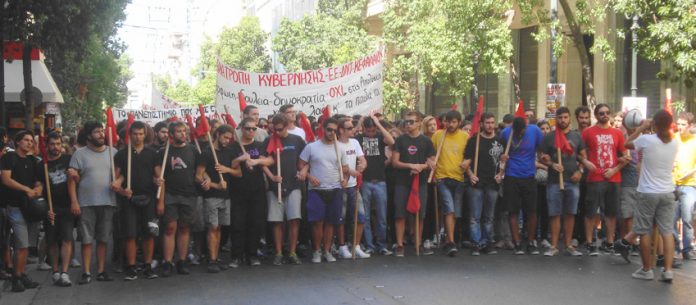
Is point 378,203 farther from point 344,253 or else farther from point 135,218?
point 135,218

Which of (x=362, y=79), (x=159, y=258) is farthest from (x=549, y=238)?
(x=159, y=258)

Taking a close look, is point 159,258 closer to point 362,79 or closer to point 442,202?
point 442,202

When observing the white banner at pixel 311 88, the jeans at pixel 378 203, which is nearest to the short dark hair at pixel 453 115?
the jeans at pixel 378 203

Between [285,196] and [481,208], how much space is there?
2.60 m

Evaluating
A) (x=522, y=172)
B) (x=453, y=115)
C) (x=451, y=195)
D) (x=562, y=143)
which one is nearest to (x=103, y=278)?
(x=451, y=195)

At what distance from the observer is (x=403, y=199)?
12312mm

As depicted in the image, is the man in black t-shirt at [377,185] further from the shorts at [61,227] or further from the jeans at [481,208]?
the shorts at [61,227]

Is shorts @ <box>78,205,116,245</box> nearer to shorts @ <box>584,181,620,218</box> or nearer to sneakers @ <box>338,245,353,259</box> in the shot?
sneakers @ <box>338,245,353,259</box>

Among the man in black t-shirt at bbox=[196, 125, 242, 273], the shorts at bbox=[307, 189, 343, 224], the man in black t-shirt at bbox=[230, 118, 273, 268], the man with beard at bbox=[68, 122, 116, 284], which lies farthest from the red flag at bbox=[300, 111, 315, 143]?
the man with beard at bbox=[68, 122, 116, 284]

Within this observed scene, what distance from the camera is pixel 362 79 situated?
596 inches

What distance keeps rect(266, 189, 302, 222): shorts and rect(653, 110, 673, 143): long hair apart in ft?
14.2

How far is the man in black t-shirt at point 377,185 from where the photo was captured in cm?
1233

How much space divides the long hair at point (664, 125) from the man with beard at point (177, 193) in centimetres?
517

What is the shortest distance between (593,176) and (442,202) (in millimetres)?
1931
